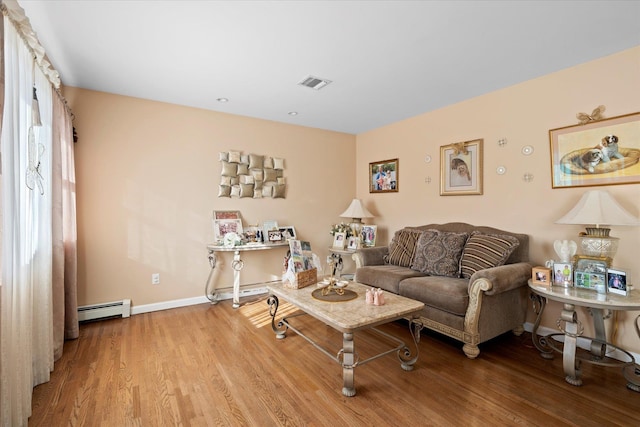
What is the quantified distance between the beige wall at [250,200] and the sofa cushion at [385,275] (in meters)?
0.93

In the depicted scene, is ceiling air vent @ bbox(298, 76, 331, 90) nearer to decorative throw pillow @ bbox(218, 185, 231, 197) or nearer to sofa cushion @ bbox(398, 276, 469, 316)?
decorative throw pillow @ bbox(218, 185, 231, 197)

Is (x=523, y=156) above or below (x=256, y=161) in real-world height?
below

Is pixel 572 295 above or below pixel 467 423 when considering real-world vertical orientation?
above

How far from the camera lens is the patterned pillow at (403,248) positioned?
3.49 meters

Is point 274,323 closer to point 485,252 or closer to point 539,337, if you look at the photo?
point 485,252

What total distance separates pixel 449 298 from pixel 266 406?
1.63 metres

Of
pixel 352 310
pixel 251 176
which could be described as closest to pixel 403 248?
pixel 352 310

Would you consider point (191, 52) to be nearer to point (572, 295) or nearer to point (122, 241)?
point (122, 241)

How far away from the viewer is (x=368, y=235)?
4.35 m

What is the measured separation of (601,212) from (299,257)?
234 cm

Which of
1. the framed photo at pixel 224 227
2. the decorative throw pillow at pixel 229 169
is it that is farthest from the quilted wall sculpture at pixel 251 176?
the framed photo at pixel 224 227

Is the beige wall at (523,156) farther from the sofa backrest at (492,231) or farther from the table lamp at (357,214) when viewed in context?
the table lamp at (357,214)

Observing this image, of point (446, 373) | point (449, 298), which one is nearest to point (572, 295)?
point (449, 298)

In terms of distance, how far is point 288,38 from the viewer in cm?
221
